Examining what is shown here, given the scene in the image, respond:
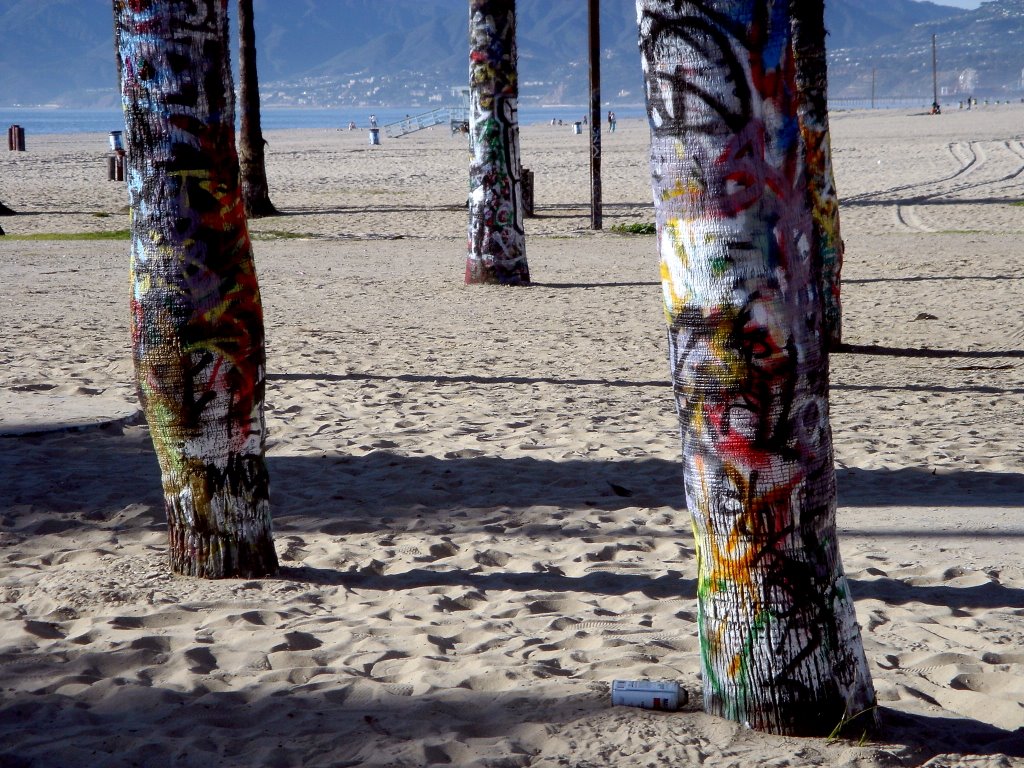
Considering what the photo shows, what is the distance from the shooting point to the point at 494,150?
12141 mm

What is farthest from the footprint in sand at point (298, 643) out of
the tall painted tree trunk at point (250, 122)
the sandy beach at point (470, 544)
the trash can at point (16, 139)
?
the trash can at point (16, 139)

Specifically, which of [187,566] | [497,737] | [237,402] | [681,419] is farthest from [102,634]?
[681,419]

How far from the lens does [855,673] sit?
3.04 meters

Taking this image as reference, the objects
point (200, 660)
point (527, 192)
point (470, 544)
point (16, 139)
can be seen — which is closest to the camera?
point (200, 660)

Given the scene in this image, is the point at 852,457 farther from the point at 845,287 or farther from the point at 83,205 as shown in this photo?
the point at 83,205

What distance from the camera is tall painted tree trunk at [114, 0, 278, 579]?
3.97 metres

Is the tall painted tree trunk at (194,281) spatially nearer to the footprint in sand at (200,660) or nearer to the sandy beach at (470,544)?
the sandy beach at (470,544)

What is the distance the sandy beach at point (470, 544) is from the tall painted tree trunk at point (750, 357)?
0.72ft

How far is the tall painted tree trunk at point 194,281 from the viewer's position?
156 inches

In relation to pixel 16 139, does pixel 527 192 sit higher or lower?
lower

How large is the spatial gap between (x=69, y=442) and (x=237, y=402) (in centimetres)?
275

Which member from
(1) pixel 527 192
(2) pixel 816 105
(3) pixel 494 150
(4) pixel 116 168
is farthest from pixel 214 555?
(4) pixel 116 168

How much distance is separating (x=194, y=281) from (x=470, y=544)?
1659mm

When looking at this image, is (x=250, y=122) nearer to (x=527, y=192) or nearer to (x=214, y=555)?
(x=527, y=192)
